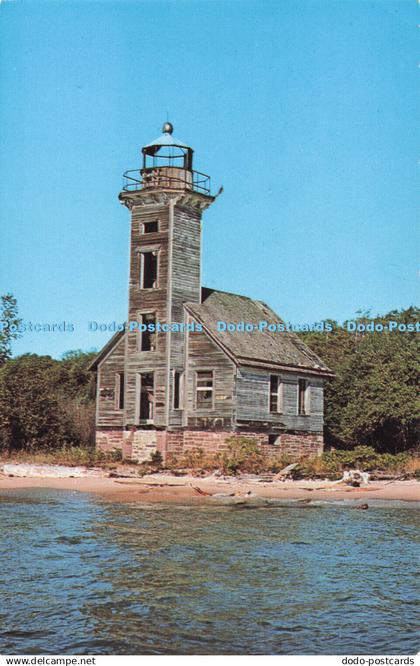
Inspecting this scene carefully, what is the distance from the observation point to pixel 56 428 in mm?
34969

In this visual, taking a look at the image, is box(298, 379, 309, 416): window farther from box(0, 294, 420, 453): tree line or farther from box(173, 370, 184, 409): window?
box(173, 370, 184, 409): window

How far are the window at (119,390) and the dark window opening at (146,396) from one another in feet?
2.96

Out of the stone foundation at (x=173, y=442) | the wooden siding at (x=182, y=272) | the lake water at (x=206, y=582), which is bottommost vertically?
the lake water at (x=206, y=582)

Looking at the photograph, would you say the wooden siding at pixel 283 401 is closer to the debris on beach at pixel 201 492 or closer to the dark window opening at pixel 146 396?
the dark window opening at pixel 146 396

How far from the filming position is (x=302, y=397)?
123 ft

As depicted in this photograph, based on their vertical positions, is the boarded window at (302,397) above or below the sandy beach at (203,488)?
above

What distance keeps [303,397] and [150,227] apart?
10.5 m

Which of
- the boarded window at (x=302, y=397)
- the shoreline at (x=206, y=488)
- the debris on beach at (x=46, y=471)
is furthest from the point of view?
the boarded window at (x=302, y=397)

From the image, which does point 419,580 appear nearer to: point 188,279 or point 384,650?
point 384,650

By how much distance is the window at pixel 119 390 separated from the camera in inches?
1400

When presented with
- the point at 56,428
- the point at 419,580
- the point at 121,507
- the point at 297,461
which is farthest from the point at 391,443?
the point at 419,580

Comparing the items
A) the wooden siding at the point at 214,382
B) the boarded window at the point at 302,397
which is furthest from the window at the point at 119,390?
the boarded window at the point at 302,397

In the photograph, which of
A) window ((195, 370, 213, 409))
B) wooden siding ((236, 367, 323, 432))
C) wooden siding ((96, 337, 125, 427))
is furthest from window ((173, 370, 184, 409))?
wooden siding ((96, 337, 125, 427))

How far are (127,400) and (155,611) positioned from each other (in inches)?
974
